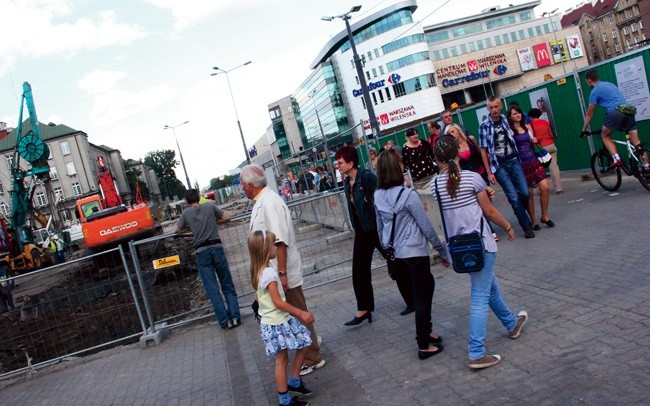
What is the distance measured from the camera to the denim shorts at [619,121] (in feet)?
29.6

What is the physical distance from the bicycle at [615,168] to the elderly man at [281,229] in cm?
644

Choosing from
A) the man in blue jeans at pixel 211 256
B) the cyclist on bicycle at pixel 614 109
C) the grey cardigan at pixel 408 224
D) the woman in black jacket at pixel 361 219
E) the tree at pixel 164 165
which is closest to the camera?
the grey cardigan at pixel 408 224

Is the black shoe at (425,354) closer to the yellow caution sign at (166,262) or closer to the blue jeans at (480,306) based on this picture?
the blue jeans at (480,306)

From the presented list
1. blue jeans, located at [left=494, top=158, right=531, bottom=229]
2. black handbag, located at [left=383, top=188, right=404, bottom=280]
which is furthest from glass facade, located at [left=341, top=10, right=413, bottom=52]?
black handbag, located at [left=383, top=188, right=404, bottom=280]

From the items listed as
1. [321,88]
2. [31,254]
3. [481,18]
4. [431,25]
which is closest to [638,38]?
[481,18]

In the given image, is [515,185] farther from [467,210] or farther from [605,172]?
[467,210]

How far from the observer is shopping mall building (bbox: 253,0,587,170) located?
268ft

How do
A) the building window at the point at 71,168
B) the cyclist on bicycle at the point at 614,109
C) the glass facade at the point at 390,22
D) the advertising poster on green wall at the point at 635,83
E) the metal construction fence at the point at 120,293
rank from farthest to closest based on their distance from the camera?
1. the building window at the point at 71,168
2. the glass facade at the point at 390,22
3. the advertising poster on green wall at the point at 635,83
4. the cyclist on bicycle at the point at 614,109
5. the metal construction fence at the point at 120,293

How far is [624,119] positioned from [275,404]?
23.4 ft

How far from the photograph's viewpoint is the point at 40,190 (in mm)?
84375

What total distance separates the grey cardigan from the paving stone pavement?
2.85ft

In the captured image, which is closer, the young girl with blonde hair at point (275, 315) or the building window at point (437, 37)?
the young girl with blonde hair at point (275, 315)

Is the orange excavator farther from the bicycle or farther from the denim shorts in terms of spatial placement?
the denim shorts

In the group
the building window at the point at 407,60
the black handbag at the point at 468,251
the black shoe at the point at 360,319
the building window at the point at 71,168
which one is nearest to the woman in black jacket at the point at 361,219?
the black shoe at the point at 360,319
